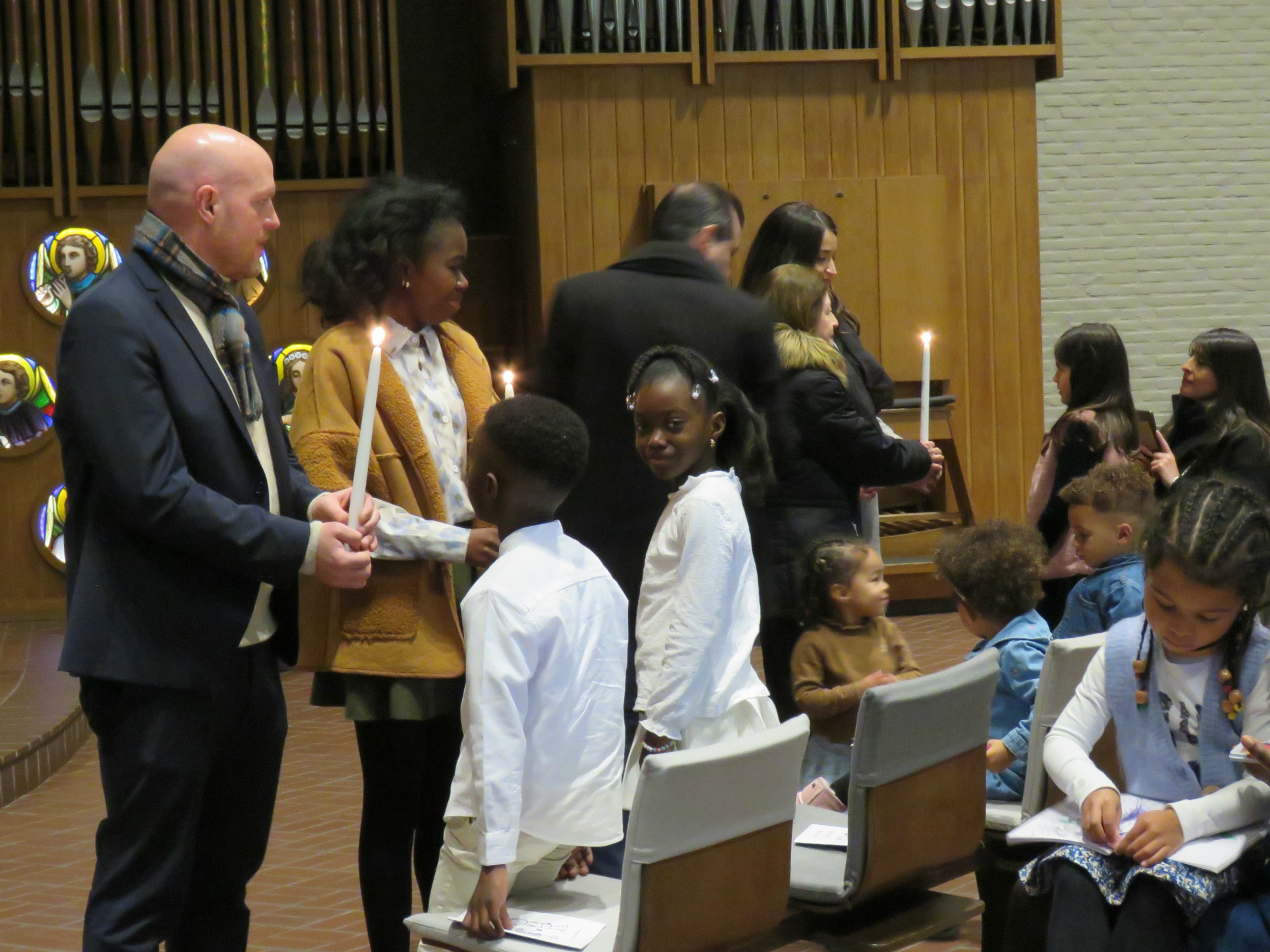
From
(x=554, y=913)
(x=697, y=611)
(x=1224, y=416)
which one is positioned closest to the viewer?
(x=554, y=913)

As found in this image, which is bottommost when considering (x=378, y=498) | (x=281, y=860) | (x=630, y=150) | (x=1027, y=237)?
(x=281, y=860)

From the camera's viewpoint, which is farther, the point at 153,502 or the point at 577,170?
the point at 577,170

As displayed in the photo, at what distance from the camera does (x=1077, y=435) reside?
171 inches

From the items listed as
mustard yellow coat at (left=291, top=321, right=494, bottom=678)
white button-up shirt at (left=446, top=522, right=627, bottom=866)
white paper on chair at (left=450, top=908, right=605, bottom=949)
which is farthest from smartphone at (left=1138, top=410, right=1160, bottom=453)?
white paper on chair at (left=450, top=908, right=605, bottom=949)

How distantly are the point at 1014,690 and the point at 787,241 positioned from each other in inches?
53.5

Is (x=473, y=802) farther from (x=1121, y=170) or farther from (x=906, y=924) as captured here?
(x=1121, y=170)

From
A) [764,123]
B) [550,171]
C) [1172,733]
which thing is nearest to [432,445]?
[1172,733]

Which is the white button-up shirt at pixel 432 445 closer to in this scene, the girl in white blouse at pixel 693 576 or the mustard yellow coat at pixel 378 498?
the mustard yellow coat at pixel 378 498

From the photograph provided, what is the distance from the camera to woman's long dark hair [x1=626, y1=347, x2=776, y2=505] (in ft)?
9.78

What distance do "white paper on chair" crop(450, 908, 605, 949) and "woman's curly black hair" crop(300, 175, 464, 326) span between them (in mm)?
1148

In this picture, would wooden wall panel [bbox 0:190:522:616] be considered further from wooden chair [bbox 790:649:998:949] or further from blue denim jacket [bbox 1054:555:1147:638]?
wooden chair [bbox 790:649:998:949]

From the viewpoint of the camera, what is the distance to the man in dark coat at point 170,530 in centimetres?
221

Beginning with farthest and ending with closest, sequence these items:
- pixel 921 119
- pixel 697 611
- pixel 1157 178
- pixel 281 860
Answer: pixel 1157 178 → pixel 921 119 → pixel 281 860 → pixel 697 611

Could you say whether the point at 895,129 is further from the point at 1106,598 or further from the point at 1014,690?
the point at 1014,690
